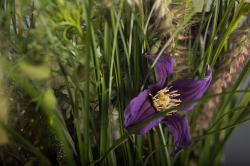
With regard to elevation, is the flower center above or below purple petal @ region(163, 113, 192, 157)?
above

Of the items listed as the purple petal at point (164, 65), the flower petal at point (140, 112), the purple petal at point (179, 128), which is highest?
the purple petal at point (164, 65)

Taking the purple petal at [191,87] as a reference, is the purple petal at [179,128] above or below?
below
